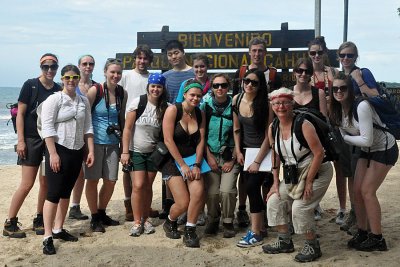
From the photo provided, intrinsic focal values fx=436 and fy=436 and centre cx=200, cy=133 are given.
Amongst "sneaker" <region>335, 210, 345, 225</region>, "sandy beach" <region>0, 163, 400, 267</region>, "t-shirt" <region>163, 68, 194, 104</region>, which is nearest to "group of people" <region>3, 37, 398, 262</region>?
"sandy beach" <region>0, 163, 400, 267</region>

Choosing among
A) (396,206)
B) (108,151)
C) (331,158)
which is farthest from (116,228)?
(396,206)

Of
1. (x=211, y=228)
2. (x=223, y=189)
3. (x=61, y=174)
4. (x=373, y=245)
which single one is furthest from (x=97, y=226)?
(x=373, y=245)

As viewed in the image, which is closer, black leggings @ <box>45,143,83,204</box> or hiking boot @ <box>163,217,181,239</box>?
black leggings @ <box>45,143,83,204</box>

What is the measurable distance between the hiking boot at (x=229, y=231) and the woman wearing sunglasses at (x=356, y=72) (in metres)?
2.26

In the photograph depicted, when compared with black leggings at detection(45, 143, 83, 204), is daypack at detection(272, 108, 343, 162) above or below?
above

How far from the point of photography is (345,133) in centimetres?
498

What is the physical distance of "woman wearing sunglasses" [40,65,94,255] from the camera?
5008mm

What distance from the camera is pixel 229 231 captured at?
18.3 ft

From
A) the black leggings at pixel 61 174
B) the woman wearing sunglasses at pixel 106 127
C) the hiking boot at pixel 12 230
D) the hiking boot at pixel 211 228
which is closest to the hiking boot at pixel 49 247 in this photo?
the black leggings at pixel 61 174

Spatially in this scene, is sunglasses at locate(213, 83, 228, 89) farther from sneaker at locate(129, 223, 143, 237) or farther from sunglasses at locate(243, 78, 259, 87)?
sneaker at locate(129, 223, 143, 237)

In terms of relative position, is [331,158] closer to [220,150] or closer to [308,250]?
[308,250]

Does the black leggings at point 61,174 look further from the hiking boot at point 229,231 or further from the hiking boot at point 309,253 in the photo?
the hiking boot at point 309,253

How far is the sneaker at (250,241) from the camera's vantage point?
522 cm

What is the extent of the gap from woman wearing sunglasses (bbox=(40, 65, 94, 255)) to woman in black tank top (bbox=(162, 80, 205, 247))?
1.06 m
